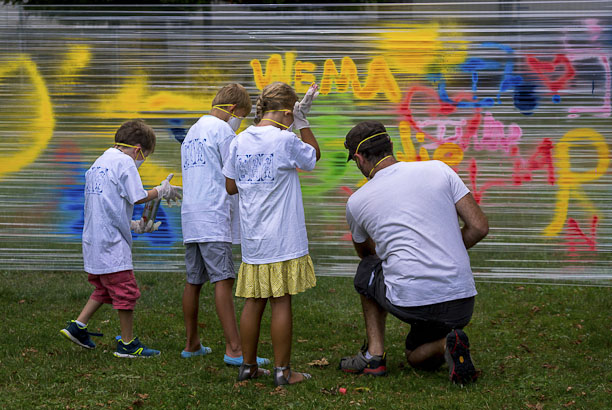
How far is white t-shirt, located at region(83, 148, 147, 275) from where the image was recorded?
4.13 metres

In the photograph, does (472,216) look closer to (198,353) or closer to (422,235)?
(422,235)

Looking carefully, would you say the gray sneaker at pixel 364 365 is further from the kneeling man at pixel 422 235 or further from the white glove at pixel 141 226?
the white glove at pixel 141 226

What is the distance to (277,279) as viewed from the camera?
11.5 ft

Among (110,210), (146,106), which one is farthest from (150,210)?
(146,106)

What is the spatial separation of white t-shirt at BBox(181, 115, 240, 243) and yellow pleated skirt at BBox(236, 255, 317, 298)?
1.55 feet

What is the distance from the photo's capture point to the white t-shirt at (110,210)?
163 inches

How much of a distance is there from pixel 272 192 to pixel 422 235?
0.76m

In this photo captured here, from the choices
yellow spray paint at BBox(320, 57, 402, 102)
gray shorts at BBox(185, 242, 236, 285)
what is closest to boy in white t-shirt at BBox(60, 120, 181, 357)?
gray shorts at BBox(185, 242, 236, 285)

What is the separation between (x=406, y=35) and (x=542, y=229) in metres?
1.67

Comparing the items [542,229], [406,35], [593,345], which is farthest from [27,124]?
[593,345]

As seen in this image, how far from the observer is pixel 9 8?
5.61 meters

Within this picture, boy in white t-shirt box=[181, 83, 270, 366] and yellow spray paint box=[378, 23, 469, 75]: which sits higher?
yellow spray paint box=[378, 23, 469, 75]

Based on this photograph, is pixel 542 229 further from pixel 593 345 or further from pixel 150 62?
pixel 150 62

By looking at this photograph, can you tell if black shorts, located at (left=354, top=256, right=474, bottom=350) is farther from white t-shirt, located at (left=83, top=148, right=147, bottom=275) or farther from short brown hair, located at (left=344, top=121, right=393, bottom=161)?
white t-shirt, located at (left=83, top=148, right=147, bottom=275)
